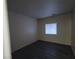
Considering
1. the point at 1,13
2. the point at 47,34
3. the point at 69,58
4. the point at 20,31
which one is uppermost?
the point at 1,13

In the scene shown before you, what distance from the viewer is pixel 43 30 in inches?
262

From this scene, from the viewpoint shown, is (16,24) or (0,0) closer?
(0,0)

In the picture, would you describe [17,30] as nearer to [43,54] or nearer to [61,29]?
[43,54]

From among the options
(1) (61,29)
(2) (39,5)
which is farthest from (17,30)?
(1) (61,29)

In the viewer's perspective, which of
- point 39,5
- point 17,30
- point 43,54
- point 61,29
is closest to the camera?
point 39,5

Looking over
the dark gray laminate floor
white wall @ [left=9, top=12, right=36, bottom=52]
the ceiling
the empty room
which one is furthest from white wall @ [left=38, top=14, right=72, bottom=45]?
white wall @ [left=9, top=12, right=36, bottom=52]

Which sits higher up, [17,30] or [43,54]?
[17,30]

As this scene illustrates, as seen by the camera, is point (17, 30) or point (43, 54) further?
point (17, 30)

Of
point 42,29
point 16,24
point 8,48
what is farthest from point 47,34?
point 8,48

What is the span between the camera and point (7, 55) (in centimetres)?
52

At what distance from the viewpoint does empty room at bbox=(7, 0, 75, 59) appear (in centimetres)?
320

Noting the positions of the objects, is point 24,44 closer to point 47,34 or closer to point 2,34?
point 47,34

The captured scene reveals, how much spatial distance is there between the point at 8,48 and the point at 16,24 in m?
3.67

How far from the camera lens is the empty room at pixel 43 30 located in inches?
126
